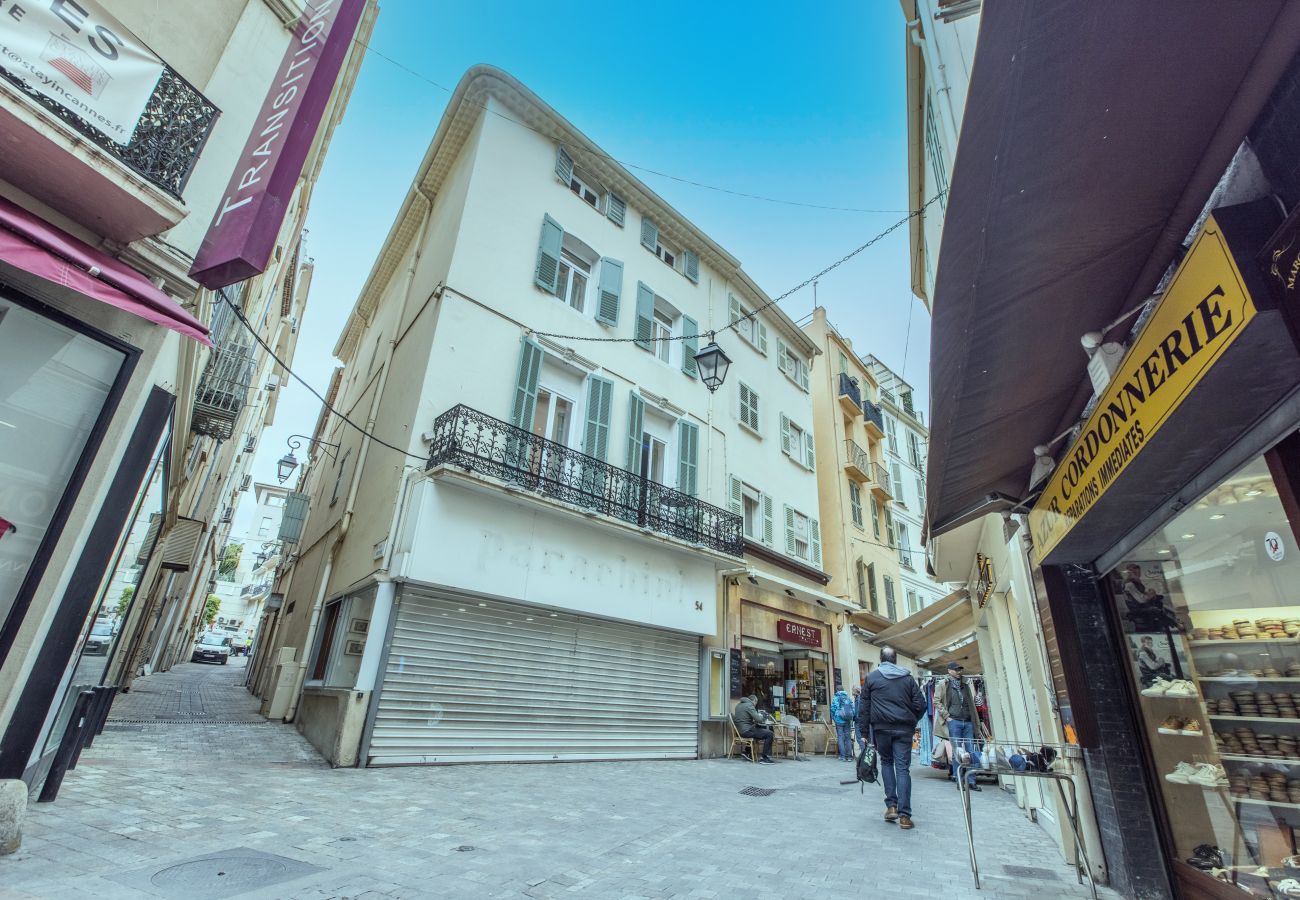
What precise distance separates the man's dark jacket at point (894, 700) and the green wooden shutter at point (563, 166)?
11.4 metres

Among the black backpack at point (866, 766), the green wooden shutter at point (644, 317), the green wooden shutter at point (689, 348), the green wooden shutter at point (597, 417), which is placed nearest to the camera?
the black backpack at point (866, 766)

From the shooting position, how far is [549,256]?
11719 mm

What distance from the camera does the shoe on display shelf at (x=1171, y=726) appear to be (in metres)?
3.70

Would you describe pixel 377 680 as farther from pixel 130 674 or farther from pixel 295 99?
pixel 130 674

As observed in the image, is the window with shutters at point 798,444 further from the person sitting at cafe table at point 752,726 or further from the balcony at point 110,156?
the balcony at point 110,156

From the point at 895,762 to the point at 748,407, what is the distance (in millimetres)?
11231

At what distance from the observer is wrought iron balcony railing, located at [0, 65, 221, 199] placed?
4.45 meters

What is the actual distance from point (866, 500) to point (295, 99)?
66.0 feet

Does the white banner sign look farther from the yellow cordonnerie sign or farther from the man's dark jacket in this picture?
the man's dark jacket

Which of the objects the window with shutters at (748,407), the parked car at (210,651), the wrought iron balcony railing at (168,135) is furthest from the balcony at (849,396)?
the parked car at (210,651)

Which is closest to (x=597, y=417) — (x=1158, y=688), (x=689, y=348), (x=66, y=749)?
(x=689, y=348)

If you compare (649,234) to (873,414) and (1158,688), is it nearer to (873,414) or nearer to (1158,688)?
(873,414)

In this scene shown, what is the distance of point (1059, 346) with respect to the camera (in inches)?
135

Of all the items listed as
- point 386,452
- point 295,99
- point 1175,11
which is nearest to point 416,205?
point 386,452
